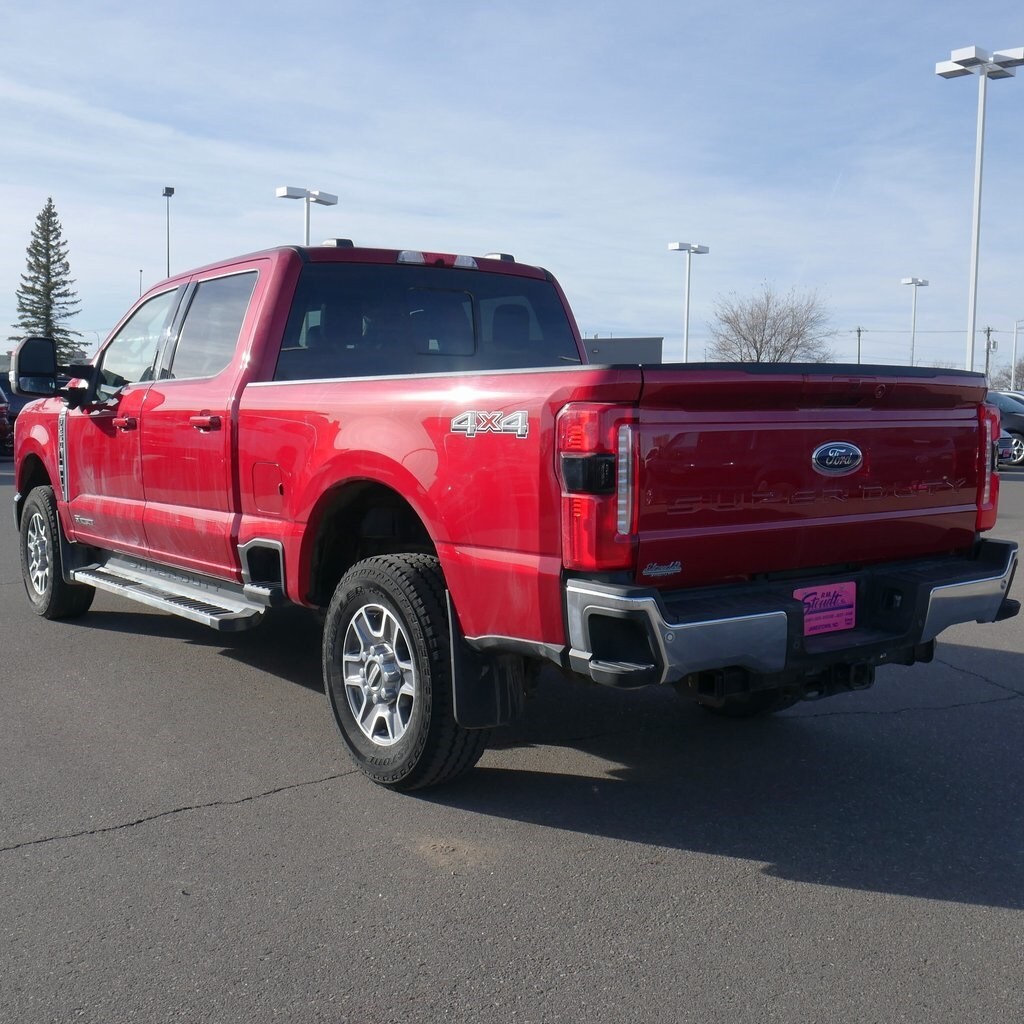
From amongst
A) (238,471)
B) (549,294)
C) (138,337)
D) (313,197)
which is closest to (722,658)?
(238,471)

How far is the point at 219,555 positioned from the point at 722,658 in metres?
2.73

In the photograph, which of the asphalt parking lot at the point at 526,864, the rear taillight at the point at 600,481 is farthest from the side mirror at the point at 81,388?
the rear taillight at the point at 600,481

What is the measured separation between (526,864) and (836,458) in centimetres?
171

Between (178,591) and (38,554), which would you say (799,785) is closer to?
(178,591)

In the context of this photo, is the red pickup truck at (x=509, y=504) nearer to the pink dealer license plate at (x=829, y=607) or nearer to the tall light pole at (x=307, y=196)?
the pink dealer license plate at (x=829, y=607)

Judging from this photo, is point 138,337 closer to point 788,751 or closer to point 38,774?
point 38,774

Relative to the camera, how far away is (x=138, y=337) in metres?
6.60

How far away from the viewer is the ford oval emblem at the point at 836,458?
3.91 m

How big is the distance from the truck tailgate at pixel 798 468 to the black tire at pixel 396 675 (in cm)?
94

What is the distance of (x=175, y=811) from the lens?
411 centimetres

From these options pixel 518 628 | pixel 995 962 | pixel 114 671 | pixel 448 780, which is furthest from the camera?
pixel 114 671

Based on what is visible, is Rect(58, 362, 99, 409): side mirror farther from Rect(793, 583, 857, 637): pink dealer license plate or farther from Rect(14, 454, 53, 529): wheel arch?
Rect(793, 583, 857, 637): pink dealer license plate

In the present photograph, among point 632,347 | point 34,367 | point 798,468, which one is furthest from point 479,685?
point 632,347

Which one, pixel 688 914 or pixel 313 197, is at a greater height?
pixel 313 197
